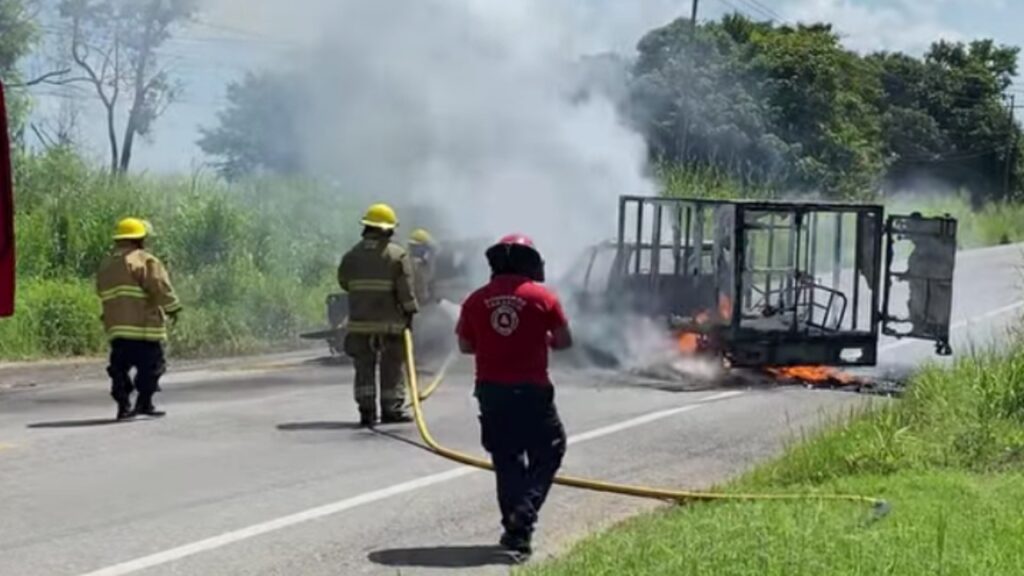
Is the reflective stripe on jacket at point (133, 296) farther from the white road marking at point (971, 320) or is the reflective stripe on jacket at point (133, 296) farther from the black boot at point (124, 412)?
the white road marking at point (971, 320)

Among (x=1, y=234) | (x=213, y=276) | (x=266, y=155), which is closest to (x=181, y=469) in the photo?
(x=1, y=234)

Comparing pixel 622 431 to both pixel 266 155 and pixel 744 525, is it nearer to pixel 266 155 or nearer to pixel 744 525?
pixel 744 525

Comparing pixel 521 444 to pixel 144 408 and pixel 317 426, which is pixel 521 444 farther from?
pixel 144 408

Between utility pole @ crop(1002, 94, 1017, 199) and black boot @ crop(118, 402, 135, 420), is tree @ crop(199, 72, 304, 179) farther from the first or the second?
utility pole @ crop(1002, 94, 1017, 199)

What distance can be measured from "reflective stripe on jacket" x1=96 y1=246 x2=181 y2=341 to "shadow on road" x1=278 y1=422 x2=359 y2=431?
1349 mm

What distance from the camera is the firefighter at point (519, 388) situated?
8531mm

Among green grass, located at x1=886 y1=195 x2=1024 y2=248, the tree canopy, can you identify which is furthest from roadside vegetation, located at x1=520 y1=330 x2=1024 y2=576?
green grass, located at x1=886 y1=195 x2=1024 y2=248

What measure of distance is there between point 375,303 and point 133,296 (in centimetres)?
209

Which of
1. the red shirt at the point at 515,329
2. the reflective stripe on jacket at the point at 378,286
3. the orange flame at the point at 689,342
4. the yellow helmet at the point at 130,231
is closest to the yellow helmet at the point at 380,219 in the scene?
the reflective stripe on jacket at the point at 378,286

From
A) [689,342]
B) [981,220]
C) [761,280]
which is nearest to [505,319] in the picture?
[689,342]

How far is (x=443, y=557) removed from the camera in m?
Result: 8.49

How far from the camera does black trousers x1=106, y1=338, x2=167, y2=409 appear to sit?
517 inches

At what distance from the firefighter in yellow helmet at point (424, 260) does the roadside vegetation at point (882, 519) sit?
21.1 feet

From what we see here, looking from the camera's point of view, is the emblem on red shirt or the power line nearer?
the emblem on red shirt
